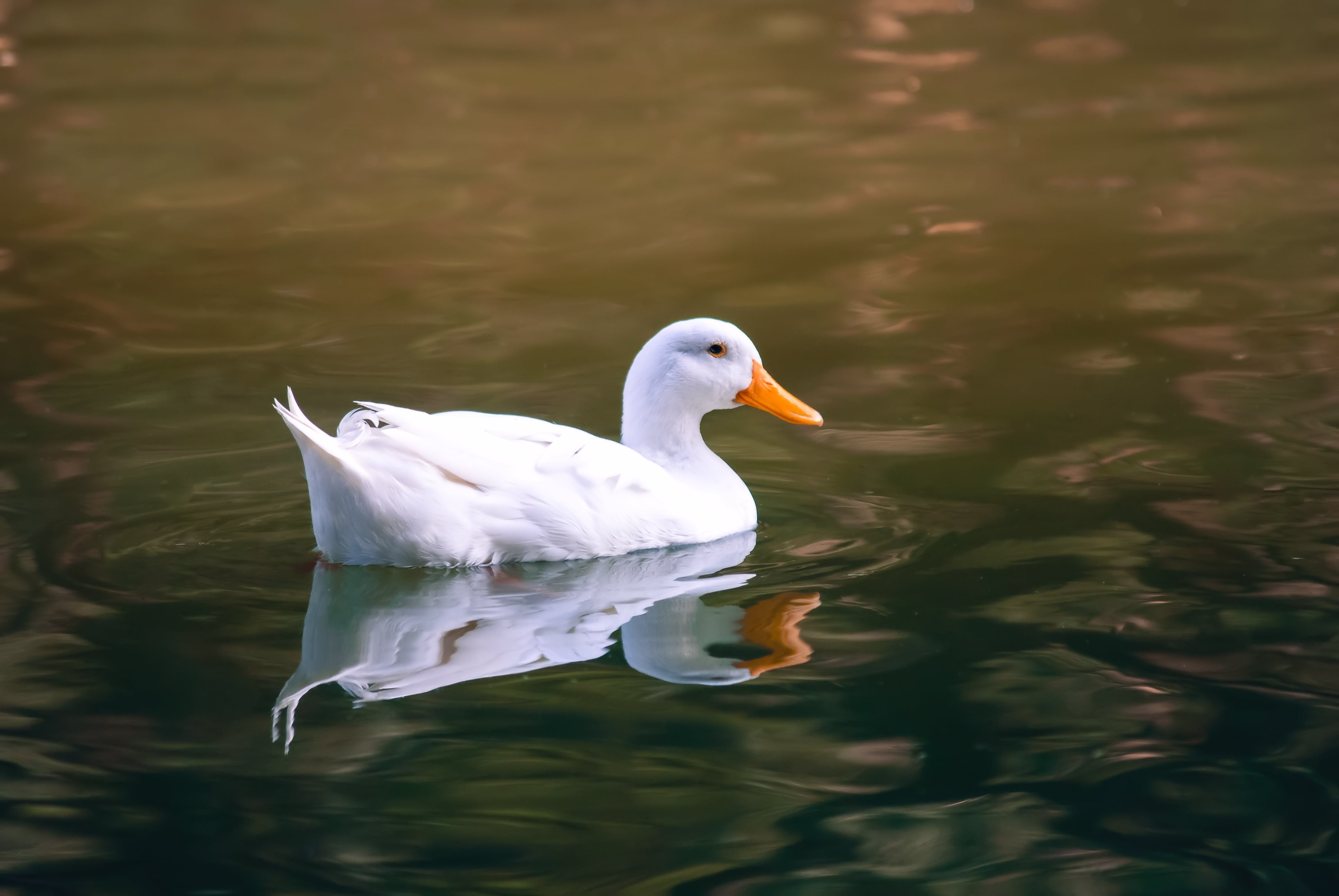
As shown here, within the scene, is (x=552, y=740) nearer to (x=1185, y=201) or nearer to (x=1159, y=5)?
(x=1185, y=201)

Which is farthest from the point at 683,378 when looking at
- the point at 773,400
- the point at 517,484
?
the point at 517,484

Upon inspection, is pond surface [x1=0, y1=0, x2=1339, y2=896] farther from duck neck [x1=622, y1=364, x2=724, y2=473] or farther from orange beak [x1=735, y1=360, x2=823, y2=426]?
duck neck [x1=622, y1=364, x2=724, y2=473]

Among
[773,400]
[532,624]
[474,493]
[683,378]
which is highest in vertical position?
[683,378]

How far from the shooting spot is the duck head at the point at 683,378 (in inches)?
241

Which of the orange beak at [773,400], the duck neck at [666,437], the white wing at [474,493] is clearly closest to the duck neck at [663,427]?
the duck neck at [666,437]

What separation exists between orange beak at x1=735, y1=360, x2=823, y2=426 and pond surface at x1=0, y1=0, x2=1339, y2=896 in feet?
0.96

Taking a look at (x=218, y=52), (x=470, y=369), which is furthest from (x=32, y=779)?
(x=218, y=52)

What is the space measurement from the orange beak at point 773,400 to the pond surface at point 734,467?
29 cm

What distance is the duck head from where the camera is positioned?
6133 millimetres

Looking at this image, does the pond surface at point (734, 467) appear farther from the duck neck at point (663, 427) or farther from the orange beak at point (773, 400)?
the duck neck at point (663, 427)

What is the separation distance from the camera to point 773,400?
6.39 metres

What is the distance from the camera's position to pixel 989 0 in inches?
686

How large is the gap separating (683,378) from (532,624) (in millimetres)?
1401

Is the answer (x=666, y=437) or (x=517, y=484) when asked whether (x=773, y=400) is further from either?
(x=517, y=484)
